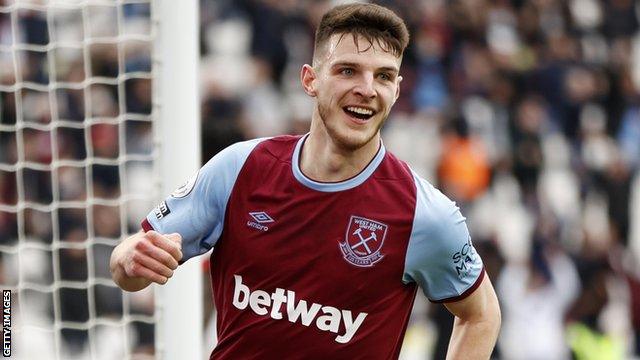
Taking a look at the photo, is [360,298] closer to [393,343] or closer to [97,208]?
[393,343]

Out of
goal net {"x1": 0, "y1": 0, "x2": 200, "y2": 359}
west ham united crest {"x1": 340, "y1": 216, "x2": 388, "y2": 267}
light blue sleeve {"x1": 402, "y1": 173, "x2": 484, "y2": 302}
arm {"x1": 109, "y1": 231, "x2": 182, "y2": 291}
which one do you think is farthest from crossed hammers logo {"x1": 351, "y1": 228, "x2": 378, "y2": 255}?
goal net {"x1": 0, "y1": 0, "x2": 200, "y2": 359}

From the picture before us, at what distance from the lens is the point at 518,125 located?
39.4 ft

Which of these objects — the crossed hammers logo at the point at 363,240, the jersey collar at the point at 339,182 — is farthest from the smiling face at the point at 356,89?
the crossed hammers logo at the point at 363,240

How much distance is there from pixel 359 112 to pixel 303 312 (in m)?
0.66

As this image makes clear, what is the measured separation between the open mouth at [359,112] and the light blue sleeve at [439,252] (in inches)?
12.4

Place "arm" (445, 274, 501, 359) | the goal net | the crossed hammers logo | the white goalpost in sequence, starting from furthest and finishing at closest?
the goal net, the white goalpost, "arm" (445, 274, 501, 359), the crossed hammers logo

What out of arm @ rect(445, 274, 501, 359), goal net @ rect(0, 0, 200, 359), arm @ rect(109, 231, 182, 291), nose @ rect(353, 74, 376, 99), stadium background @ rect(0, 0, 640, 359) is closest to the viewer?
arm @ rect(109, 231, 182, 291)

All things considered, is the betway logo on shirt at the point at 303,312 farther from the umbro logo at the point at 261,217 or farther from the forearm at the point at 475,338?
the forearm at the point at 475,338

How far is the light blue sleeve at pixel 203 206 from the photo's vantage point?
13.9 feet

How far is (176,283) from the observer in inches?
217

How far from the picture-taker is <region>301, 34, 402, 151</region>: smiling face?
13.5ft

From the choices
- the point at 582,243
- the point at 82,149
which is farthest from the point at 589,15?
the point at 82,149

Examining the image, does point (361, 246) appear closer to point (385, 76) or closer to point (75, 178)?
point (385, 76)

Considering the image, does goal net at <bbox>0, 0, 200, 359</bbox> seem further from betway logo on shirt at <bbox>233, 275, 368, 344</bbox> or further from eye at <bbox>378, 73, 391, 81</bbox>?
eye at <bbox>378, 73, 391, 81</bbox>
